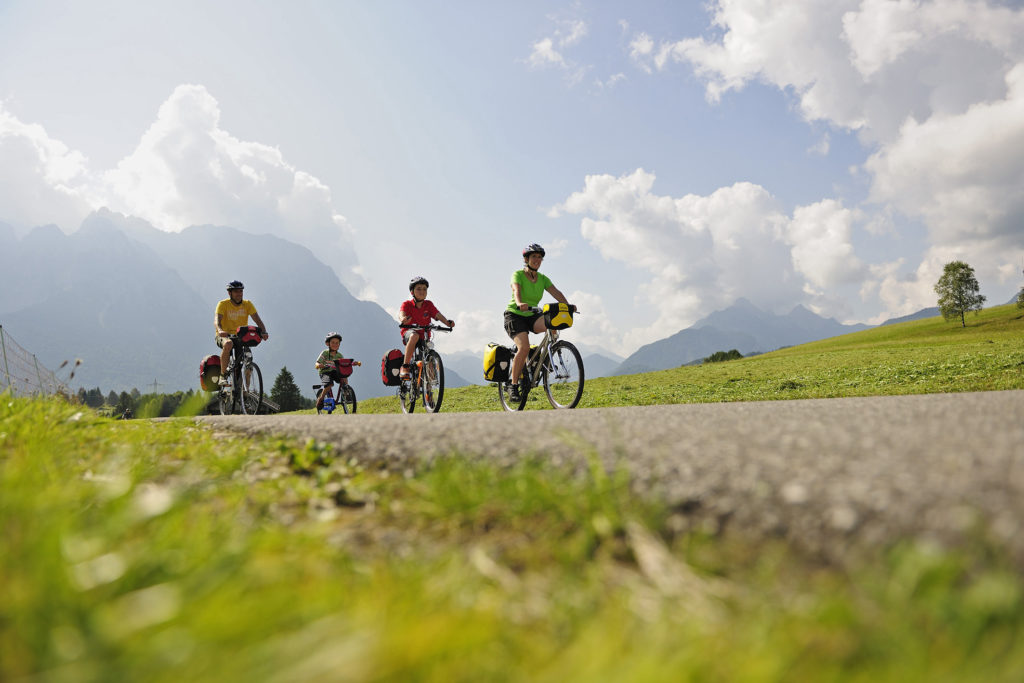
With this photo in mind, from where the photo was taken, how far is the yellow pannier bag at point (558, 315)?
8.99 m

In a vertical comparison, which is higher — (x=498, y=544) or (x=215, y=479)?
(x=215, y=479)

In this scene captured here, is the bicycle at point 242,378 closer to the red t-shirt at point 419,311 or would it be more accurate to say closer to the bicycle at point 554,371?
the red t-shirt at point 419,311

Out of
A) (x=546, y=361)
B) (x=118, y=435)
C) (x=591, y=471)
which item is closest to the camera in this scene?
(x=591, y=471)

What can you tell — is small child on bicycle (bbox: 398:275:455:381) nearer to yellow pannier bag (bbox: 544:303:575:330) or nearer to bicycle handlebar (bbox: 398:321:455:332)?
bicycle handlebar (bbox: 398:321:455:332)

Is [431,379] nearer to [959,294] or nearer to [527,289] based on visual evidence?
[527,289]

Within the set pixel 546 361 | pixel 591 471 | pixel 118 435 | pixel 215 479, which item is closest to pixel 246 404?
pixel 546 361

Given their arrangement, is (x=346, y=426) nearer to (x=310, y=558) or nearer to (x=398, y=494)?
(x=398, y=494)

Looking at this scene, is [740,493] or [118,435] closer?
[740,493]

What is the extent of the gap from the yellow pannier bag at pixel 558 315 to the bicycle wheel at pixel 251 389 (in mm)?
6105

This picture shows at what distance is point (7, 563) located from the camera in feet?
4.34

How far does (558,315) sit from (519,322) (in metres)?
0.68

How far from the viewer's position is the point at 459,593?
155cm

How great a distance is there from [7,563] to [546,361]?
822 centimetres

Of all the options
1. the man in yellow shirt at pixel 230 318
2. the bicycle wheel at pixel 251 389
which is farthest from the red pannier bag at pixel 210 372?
the bicycle wheel at pixel 251 389
